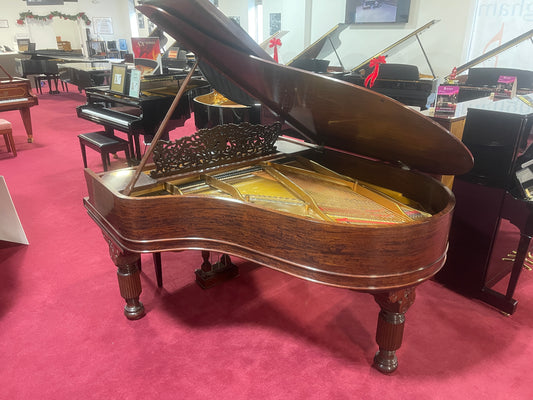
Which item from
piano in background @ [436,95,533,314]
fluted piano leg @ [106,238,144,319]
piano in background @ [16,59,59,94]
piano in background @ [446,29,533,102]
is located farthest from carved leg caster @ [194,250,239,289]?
piano in background @ [16,59,59,94]

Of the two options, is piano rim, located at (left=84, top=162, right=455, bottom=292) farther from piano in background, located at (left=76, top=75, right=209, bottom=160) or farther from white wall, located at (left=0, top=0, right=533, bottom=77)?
white wall, located at (left=0, top=0, right=533, bottom=77)

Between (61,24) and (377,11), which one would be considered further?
(61,24)

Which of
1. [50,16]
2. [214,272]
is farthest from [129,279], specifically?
[50,16]

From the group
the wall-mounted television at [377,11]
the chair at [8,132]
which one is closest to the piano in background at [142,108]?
the chair at [8,132]

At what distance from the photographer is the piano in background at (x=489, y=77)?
169 inches

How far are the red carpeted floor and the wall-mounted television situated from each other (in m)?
6.05

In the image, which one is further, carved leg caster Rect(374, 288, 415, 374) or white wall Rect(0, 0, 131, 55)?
white wall Rect(0, 0, 131, 55)

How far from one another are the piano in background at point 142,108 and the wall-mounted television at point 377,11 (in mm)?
4127

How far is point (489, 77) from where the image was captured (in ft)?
16.5

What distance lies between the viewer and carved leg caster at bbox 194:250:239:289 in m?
2.52

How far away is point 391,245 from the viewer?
4.72 feet

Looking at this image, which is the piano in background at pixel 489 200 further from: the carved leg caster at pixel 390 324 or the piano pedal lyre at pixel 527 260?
the carved leg caster at pixel 390 324

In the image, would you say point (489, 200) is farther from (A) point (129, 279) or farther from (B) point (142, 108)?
(B) point (142, 108)

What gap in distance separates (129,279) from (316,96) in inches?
53.5
